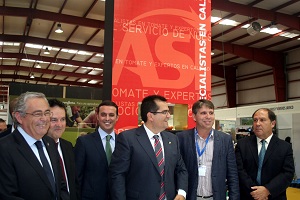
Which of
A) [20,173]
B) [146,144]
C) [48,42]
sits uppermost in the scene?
[48,42]

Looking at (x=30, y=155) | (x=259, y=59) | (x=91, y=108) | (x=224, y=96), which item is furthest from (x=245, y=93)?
(x=30, y=155)

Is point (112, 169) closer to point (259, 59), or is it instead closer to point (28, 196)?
point (28, 196)

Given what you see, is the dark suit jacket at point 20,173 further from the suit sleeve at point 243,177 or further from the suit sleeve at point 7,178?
the suit sleeve at point 243,177

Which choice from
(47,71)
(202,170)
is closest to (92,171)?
(202,170)

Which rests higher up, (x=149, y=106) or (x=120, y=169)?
(x=149, y=106)

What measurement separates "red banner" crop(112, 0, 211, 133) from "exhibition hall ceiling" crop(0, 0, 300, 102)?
5.88 meters

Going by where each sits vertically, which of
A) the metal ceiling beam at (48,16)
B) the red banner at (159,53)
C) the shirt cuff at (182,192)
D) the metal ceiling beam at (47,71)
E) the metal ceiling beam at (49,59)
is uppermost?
the metal ceiling beam at (48,16)

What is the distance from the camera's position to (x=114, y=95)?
12.8 ft

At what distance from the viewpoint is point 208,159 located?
2977mm

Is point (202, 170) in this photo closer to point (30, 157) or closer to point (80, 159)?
point (80, 159)

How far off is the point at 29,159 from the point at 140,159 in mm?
876

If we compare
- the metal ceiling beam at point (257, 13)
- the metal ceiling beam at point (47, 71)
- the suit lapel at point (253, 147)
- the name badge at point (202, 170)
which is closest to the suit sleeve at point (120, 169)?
the name badge at point (202, 170)

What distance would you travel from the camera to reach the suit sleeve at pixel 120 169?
2.50 m

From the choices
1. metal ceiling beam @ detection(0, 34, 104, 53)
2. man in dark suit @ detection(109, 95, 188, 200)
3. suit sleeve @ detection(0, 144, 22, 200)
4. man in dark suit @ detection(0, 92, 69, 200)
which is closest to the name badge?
man in dark suit @ detection(109, 95, 188, 200)
